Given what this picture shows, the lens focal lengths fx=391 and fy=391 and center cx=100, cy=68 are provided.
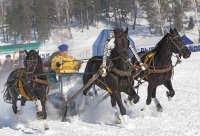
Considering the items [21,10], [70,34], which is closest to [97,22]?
[70,34]

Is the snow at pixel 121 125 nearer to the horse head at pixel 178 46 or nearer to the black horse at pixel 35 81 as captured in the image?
the black horse at pixel 35 81

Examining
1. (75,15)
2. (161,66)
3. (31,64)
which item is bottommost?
(161,66)

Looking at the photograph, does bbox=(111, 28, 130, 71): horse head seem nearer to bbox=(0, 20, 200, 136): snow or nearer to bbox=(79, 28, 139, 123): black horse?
bbox=(79, 28, 139, 123): black horse

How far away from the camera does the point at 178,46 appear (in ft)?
28.0

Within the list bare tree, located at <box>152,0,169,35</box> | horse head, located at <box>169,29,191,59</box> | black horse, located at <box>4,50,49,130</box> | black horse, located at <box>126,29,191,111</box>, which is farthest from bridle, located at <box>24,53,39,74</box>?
bare tree, located at <box>152,0,169,35</box>

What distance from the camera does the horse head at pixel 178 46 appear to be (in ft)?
27.7

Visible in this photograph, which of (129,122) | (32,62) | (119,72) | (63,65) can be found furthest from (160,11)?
(119,72)

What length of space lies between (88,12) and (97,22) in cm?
298

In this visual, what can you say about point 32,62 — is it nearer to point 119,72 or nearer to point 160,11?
point 119,72

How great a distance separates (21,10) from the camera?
59.0 m

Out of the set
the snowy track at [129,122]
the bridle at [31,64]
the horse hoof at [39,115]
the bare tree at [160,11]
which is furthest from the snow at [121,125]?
the bare tree at [160,11]

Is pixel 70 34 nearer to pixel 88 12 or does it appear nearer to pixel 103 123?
pixel 88 12

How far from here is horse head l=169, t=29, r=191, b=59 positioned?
8.44m

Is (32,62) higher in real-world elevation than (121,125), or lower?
higher
